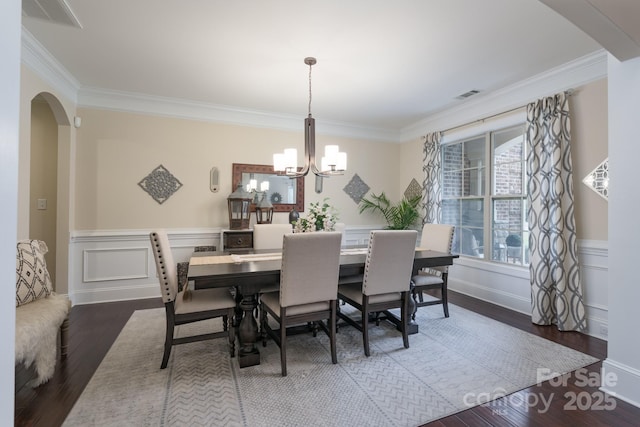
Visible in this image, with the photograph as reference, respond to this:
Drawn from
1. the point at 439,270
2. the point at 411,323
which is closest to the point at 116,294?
the point at 411,323

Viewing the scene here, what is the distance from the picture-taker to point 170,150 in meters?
4.15

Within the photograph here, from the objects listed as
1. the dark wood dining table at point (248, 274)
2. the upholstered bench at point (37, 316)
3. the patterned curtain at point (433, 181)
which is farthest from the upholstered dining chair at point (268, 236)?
the patterned curtain at point (433, 181)

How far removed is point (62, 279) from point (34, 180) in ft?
4.58

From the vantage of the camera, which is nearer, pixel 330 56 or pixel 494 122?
pixel 330 56

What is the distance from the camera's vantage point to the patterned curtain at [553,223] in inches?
119

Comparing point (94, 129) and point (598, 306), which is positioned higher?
point (94, 129)

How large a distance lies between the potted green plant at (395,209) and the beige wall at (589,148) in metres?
2.16

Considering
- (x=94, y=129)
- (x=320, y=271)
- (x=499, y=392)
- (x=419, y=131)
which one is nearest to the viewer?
(x=499, y=392)

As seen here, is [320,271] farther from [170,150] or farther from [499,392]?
[170,150]

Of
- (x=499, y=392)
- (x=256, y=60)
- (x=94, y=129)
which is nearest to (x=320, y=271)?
(x=499, y=392)

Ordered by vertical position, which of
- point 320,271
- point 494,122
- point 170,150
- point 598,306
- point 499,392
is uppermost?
point 494,122

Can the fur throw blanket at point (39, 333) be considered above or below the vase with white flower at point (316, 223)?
below

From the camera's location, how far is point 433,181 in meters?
4.64

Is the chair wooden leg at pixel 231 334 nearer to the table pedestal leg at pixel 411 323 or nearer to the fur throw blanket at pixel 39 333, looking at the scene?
the fur throw blanket at pixel 39 333
